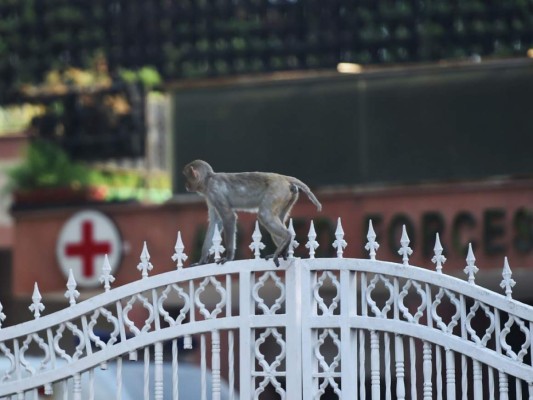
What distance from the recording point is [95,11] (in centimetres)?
2016

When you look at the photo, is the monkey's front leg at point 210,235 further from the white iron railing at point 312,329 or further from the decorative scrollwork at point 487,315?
the decorative scrollwork at point 487,315

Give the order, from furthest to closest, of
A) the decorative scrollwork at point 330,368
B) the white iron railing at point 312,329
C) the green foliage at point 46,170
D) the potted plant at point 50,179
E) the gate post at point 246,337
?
the green foliage at point 46,170
the potted plant at point 50,179
the gate post at point 246,337
the decorative scrollwork at point 330,368
the white iron railing at point 312,329

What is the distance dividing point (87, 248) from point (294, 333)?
9.14 m

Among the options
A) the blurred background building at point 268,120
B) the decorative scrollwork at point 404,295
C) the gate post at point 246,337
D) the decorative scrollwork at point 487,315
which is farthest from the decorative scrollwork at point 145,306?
the blurred background building at point 268,120

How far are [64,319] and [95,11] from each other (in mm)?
12975

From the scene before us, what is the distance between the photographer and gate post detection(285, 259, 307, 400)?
7.34 metres

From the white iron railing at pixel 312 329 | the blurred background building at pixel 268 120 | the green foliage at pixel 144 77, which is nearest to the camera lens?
the white iron railing at pixel 312 329

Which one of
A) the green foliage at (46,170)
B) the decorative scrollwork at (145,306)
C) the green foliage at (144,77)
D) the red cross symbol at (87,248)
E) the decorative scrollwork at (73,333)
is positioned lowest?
the red cross symbol at (87,248)

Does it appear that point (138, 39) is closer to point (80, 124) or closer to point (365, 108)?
point (80, 124)

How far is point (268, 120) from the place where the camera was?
605 inches

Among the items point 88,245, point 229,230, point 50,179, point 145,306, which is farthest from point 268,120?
point 145,306

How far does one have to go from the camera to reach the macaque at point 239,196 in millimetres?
7512

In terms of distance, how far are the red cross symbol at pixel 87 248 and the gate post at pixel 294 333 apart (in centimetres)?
890

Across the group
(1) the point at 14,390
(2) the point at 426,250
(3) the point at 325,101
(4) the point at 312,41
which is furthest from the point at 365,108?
(1) the point at 14,390
